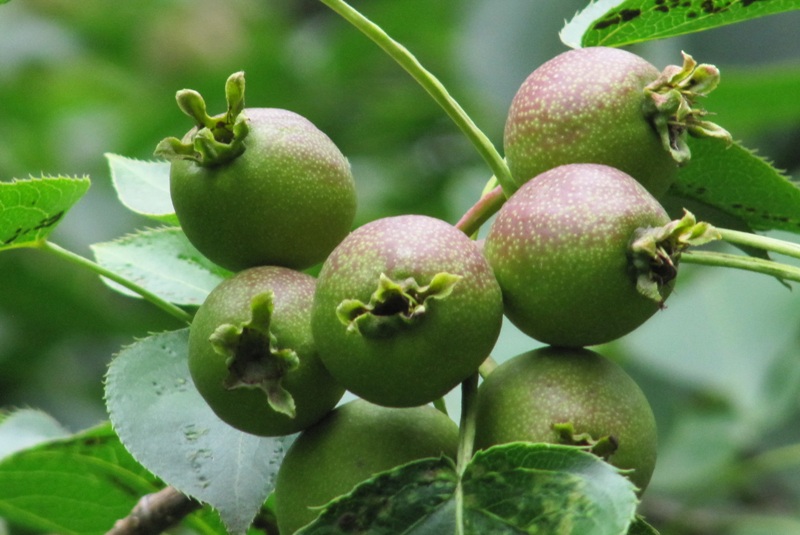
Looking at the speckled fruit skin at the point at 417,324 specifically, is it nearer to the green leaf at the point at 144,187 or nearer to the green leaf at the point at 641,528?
the green leaf at the point at 641,528

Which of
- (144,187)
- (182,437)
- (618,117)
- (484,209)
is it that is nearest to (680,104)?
(618,117)

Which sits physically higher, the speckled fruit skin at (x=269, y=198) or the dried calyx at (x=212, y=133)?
the dried calyx at (x=212, y=133)

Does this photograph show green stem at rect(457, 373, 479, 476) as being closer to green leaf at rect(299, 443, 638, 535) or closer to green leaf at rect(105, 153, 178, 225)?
green leaf at rect(299, 443, 638, 535)

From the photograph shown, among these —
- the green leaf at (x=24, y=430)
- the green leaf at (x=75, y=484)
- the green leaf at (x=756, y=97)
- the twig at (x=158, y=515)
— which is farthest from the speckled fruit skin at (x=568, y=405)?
the green leaf at (x=756, y=97)

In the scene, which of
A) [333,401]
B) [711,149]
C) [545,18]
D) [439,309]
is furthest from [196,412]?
[545,18]

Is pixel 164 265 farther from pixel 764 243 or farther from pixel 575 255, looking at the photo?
pixel 764 243

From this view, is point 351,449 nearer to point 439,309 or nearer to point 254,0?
point 439,309
